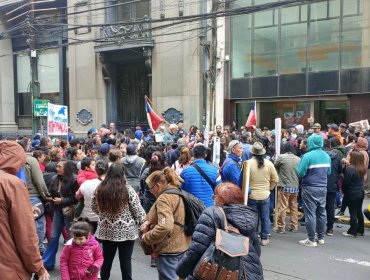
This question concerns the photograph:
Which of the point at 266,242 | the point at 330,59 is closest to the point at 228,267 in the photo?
→ the point at 266,242

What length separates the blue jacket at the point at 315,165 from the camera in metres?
6.98

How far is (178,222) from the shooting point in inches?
159

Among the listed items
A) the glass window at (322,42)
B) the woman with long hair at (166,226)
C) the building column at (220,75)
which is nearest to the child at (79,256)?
the woman with long hair at (166,226)

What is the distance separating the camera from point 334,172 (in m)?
7.81

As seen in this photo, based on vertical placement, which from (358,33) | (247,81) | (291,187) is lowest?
(291,187)

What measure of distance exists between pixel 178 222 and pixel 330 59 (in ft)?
46.5

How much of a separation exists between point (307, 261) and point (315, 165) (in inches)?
64.1

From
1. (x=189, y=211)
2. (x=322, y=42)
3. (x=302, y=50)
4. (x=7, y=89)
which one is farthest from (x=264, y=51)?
(x=7, y=89)

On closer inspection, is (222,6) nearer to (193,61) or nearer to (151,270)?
(193,61)

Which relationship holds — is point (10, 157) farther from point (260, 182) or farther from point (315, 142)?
point (315, 142)

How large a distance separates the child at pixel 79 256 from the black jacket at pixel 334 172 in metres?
4.97

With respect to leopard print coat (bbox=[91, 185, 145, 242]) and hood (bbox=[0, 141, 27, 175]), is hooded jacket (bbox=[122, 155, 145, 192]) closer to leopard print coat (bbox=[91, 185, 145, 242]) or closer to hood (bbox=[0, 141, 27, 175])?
leopard print coat (bbox=[91, 185, 145, 242])

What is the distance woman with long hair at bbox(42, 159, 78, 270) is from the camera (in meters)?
5.70

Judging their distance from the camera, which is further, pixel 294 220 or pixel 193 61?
pixel 193 61
